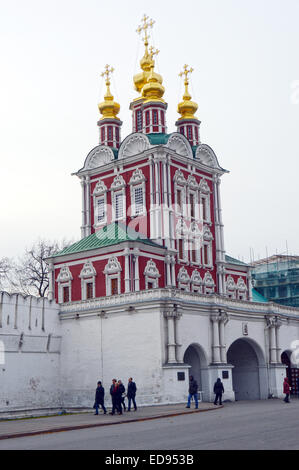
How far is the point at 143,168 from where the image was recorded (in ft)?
140

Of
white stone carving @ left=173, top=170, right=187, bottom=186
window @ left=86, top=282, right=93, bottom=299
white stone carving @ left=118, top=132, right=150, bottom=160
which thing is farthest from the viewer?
white stone carving @ left=118, top=132, right=150, bottom=160

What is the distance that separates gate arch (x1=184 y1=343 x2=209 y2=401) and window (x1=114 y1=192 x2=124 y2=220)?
1213 cm

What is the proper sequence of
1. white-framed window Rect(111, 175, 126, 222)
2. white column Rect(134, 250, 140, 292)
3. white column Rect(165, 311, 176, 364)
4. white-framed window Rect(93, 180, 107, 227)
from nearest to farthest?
white column Rect(165, 311, 176, 364), white column Rect(134, 250, 140, 292), white-framed window Rect(111, 175, 126, 222), white-framed window Rect(93, 180, 107, 227)

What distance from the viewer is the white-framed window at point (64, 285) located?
136 ft

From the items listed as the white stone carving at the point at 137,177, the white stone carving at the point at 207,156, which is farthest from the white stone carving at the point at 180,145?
the white stone carving at the point at 137,177

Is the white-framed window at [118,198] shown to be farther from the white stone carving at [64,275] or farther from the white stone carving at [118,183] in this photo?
the white stone carving at [64,275]

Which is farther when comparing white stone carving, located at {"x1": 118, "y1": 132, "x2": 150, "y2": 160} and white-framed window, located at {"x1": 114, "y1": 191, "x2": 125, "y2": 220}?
white-framed window, located at {"x1": 114, "y1": 191, "x2": 125, "y2": 220}

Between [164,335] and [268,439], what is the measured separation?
1789cm

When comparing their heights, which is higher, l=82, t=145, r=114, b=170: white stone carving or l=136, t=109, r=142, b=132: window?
l=136, t=109, r=142, b=132: window

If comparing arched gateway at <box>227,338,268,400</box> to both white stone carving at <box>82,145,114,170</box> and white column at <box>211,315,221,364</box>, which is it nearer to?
white column at <box>211,315,221,364</box>

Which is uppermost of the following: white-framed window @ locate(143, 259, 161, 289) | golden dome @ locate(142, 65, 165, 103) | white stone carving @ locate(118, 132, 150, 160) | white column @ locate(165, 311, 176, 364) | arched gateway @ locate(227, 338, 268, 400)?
golden dome @ locate(142, 65, 165, 103)

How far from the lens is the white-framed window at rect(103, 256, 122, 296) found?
3856 centimetres

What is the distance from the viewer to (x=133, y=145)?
43.7m

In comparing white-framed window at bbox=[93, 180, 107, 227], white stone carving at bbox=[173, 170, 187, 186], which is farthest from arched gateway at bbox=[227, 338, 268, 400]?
white-framed window at bbox=[93, 180, 107, 227]
